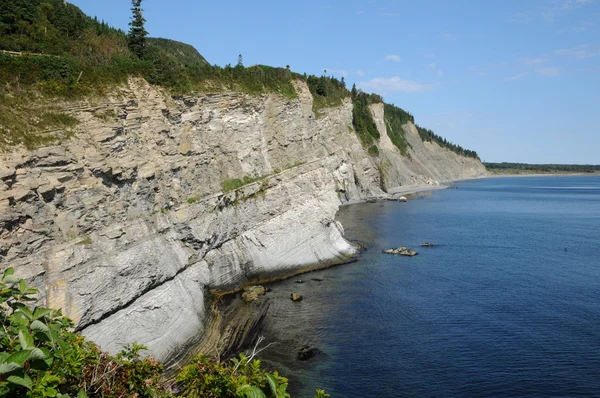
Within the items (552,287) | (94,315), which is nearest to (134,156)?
(94,315)

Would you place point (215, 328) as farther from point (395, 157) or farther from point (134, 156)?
point (395, 157)

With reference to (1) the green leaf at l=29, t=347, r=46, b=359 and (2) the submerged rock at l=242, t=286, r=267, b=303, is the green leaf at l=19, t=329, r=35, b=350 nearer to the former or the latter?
(1) the green leaf at l=29, t=347, r=46, b=359

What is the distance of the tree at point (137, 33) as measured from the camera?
3438cm

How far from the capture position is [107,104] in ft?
84.8

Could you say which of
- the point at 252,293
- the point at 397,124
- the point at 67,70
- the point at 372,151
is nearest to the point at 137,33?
the point at 67,70

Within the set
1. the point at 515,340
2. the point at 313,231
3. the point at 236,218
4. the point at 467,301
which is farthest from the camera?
the point at 313,231

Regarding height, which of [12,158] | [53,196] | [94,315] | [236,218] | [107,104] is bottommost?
[94,315]

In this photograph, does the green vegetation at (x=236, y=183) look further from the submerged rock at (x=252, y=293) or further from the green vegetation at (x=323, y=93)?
the green vegetation at (x=323, y=93)

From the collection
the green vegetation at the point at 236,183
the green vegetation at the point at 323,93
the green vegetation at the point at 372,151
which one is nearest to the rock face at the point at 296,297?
the green vegetation at the point at 236,183

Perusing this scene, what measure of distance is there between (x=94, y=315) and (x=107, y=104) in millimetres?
11979

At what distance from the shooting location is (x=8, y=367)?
5.13 meters

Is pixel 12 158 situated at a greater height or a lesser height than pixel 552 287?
greater

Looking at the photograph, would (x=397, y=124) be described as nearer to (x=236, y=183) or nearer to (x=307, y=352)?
(x=236, y=183)

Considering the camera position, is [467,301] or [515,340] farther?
[467,301]
